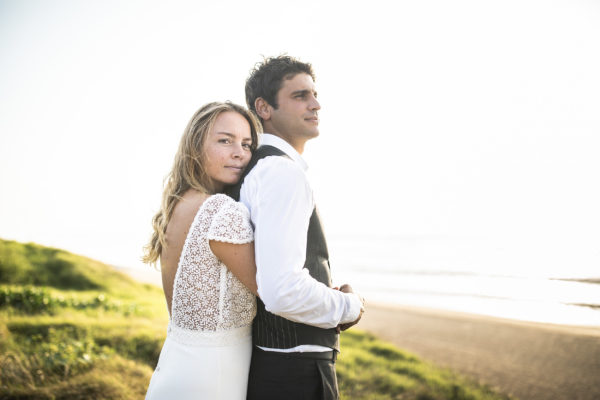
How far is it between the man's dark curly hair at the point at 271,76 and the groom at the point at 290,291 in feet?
1.22

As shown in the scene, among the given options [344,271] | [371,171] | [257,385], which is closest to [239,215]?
[257,385]

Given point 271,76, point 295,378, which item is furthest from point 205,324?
point 271,76

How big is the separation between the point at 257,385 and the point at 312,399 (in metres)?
0.26

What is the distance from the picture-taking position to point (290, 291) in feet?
4.52

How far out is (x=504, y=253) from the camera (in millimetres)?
17969

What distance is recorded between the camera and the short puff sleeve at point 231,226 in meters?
1.51

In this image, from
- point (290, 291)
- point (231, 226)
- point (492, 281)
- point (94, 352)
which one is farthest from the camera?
point (492, 281)

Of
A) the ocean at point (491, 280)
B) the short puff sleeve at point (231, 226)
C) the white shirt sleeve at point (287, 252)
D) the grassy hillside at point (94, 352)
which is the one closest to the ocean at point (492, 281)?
the ocean at point (491, 280)

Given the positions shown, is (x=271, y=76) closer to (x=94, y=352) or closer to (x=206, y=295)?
(x=206, y=295)

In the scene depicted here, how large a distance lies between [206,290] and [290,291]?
47 centimetres

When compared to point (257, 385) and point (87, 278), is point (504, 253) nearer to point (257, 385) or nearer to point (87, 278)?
point (87, 278)

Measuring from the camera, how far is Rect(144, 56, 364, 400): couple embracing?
143 cm

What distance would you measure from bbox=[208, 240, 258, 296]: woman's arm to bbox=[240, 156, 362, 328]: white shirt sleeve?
10 cm

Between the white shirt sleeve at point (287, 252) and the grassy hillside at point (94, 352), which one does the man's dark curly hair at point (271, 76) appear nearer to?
the white shirt sleeve at point (287, 252)
